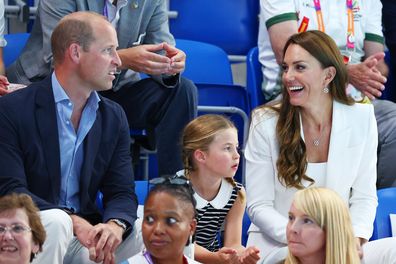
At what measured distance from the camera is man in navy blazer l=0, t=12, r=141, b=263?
3.93m

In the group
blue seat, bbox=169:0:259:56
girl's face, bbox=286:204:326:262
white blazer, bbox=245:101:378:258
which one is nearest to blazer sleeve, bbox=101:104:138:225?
white blazer, bbox=245:101:378:258

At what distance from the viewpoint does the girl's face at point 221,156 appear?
174 inches

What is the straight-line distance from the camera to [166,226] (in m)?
3.71

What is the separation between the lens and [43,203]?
3891mm

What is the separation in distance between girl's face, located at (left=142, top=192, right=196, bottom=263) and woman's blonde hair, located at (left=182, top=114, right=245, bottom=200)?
683mm

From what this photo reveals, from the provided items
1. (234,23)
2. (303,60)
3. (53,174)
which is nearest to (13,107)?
(53,174)

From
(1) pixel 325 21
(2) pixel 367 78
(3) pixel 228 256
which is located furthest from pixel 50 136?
(1) pixel 325 21

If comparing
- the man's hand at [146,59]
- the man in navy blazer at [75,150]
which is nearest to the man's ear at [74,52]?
the man in navy blazer at [75,150]

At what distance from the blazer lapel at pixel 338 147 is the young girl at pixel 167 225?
931 mm

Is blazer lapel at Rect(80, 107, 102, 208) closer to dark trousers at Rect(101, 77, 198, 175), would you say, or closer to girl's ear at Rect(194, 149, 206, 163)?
girl's ear at Rect(194, 149, 206, 163)

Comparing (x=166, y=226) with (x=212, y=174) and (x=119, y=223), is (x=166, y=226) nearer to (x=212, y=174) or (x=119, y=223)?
(x=119, y=223)

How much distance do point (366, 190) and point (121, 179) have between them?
1.06 metres

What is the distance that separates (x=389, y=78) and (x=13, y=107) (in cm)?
272

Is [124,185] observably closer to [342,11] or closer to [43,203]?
[43,203]
